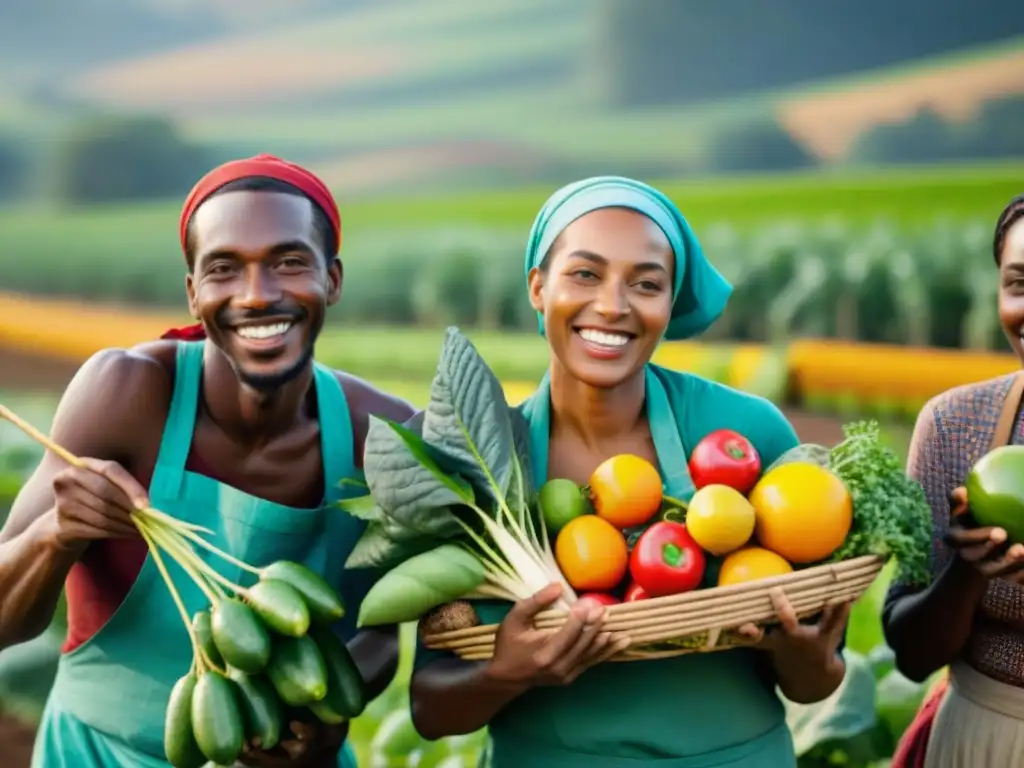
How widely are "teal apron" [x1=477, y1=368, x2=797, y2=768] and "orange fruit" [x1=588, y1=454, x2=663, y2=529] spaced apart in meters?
0.10

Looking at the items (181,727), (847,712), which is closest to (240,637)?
(181,727)

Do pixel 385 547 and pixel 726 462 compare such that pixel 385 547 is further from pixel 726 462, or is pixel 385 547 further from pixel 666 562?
pixel 726 462

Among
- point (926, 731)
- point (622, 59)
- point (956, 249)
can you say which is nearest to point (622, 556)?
point (926, 731)

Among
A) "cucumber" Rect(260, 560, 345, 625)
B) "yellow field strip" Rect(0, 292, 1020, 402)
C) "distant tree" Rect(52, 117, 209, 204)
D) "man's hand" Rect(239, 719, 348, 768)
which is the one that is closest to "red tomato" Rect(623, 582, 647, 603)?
"cucumber" Rect(260, 560, 345, 625)

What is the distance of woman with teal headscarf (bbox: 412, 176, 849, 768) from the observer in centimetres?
197

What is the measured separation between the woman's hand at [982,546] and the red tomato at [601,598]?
62 centimetres

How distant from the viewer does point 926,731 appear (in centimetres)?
238

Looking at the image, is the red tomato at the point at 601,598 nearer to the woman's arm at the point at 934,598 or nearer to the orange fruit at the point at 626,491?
the orange fruit at the point at 626,491

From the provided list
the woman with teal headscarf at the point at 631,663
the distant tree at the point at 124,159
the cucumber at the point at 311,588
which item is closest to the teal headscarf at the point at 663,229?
the woman with teal headscarf at the point at 631,663

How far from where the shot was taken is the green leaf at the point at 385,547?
1957 millimetres

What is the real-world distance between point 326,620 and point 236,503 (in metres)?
0.35

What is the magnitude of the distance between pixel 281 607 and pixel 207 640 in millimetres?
147

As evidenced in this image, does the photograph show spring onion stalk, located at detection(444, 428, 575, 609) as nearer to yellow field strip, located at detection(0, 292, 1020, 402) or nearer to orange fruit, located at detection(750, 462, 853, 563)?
orange fruit, located at detection(750, 462, 853, 563)

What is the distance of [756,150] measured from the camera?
6.89 meters
